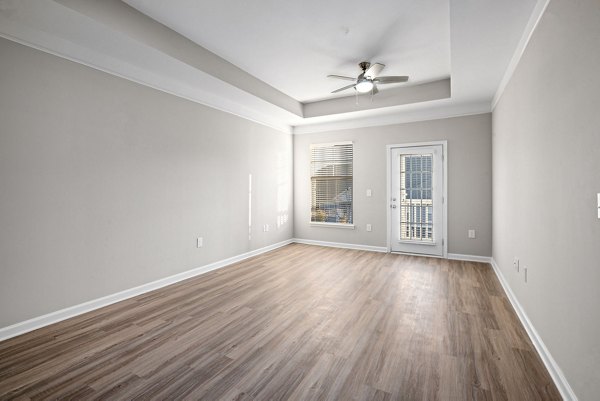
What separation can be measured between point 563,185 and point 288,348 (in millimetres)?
2155

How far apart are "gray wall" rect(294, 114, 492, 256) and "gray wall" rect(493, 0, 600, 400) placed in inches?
82.7

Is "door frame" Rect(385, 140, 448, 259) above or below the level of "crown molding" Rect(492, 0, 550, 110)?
below

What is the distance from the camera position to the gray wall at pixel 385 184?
4789 mm

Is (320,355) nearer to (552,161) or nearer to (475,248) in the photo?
(552,161)

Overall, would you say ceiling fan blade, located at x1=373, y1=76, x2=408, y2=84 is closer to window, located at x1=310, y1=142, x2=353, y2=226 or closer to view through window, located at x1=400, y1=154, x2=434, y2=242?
view through window, located at x1=400, y1=154, x2=434, y2=242

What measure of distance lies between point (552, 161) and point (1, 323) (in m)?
4.34

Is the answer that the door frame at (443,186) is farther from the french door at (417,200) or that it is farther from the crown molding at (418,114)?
the crown molding at (418,114)

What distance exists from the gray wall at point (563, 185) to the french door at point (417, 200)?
Answer: 2275 mm

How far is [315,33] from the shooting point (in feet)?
10.2

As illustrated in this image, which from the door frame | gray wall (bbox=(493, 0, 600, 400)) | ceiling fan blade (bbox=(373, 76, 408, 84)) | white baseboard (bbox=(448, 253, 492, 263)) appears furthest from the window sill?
gray wall (bbox=(493, 0, 600, 400))

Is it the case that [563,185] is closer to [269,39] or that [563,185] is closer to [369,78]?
[369,78]

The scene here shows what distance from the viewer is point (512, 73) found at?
3.15 m

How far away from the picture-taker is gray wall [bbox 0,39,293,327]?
2.43m

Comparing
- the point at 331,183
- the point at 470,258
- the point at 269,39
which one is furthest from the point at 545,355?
the point at 331,183
